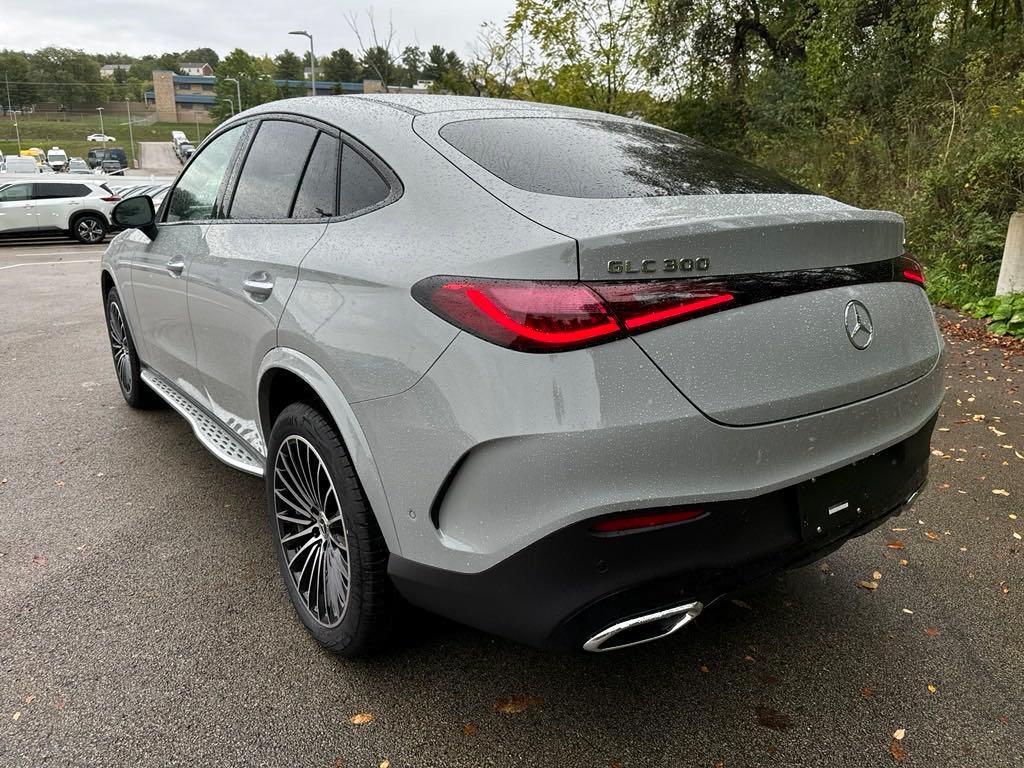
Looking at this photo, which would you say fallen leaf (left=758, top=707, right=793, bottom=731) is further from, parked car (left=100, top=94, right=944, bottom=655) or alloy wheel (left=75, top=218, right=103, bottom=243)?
alloy wheel (left=75, top=218, right=103, bottom=243)

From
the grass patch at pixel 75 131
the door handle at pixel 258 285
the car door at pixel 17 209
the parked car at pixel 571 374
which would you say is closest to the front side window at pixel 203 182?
the door handle at pixel 258 285

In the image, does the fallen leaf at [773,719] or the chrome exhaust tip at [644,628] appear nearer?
the chrome exhaust tip at [644,628]

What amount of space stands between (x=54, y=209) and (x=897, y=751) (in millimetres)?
20187

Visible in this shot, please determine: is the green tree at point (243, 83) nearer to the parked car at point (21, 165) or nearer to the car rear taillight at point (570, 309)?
the parked car at point (21, 165)

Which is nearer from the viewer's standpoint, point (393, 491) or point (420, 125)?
point (393, 491)

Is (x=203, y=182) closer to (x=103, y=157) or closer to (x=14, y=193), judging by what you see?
(x=14, y=193)

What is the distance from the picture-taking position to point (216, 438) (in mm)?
3205

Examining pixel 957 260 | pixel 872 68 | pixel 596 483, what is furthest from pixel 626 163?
pixel 872 68

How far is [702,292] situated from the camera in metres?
1.71

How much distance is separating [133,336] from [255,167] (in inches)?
75.3

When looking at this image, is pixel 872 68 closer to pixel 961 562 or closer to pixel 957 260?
pixel 957 260

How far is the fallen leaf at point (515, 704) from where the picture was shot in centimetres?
219

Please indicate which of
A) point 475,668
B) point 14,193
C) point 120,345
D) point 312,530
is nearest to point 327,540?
point 312,530

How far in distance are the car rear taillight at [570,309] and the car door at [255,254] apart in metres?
0.89
